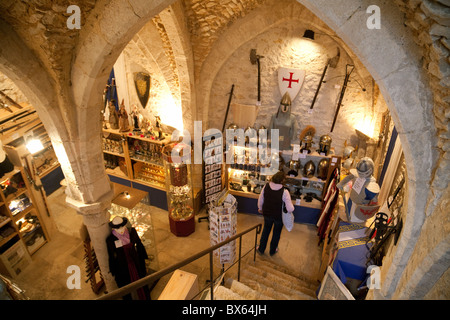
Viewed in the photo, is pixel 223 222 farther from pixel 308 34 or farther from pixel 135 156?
pixel 308 34

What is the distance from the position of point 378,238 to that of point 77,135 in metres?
3.38

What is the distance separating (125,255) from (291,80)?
3.98 m

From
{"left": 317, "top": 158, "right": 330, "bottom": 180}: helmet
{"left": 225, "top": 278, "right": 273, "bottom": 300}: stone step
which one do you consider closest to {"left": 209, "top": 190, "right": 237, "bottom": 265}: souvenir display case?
{"left": 225, "top": 278, "right": 273, "bottom": 300}: stone step

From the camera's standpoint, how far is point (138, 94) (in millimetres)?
5758

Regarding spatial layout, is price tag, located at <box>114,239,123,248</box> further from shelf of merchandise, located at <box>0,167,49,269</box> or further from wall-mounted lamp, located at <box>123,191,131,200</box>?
shelf of merchandise, located at <box>0,167,49,269</box>

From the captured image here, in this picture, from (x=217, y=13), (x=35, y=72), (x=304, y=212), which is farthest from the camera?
(x=304, y=212)

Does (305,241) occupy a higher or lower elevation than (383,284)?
lower

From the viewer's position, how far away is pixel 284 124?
5.15 m

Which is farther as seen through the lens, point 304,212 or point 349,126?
point 304,212

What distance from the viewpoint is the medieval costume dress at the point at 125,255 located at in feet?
12.1

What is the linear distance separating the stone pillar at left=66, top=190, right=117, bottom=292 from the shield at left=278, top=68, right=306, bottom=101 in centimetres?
347

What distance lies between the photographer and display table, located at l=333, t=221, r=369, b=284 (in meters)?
2.88
